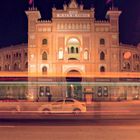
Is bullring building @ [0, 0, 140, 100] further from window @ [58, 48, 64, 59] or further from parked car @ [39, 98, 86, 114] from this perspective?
parked car @ [39, 98, 86, 114]

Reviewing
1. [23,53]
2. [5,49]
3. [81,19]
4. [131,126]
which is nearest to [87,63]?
[81,19]

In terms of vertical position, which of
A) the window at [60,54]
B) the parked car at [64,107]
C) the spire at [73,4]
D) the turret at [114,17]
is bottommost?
the parked car at [64,107]

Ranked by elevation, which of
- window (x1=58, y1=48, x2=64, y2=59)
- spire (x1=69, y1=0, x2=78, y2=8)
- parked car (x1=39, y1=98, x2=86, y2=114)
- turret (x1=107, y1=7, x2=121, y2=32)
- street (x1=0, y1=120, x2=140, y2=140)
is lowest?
street (x1=0, y1=120, x2=140, y2=140)

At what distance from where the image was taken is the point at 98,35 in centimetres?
6303

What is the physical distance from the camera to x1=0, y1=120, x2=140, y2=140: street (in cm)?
1258

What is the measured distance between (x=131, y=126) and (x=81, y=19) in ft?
158

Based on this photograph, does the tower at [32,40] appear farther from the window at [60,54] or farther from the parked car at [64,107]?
the parked car at [64,107]

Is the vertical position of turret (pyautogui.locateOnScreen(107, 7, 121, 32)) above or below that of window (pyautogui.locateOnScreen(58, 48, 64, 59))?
above

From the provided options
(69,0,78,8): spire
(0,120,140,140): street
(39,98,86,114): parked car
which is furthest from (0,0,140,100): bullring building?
(0,120,140,140): street

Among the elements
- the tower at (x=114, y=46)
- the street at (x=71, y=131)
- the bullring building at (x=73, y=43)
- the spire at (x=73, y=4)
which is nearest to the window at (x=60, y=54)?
the bullring building at (x=73, y=43)

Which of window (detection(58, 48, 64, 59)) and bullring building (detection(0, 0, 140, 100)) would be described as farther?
window (detection(58, 48, 64, 59))

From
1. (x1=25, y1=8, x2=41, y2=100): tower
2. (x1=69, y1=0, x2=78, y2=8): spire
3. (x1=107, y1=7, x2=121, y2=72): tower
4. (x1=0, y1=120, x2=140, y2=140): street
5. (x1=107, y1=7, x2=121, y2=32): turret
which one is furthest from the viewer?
(x1=69, y1=0, x2=78, y2=8): spire

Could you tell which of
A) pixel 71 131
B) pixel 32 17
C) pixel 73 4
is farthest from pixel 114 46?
pixel 71 131

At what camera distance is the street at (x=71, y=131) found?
41.3 ft
